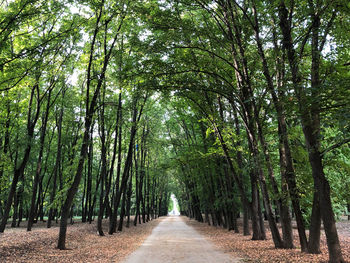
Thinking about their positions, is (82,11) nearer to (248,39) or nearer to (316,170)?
(248,39)

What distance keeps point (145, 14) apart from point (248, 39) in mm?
4139

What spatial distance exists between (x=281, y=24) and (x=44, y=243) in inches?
518

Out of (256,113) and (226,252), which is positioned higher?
(256,113)

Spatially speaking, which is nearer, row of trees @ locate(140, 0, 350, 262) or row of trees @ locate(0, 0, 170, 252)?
row of trees @ locate(140, 0, 350, 262)

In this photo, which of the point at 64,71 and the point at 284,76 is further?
the point at 64,71

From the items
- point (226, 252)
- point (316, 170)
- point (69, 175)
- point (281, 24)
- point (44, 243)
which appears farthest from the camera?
point (69, 175)

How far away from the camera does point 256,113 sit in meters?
8.72

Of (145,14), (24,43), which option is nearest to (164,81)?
(145,14)

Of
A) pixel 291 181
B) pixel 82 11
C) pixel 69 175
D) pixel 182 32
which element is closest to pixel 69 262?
pixel 69 175

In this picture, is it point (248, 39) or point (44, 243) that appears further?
point (44, 243)

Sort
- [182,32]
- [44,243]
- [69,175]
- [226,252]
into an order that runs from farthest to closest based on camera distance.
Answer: [69,175]
[44,243]
[226,252]
[182,32]

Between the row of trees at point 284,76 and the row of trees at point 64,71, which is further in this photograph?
the row of trees at point 64,71

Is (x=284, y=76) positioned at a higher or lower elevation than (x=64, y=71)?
lower

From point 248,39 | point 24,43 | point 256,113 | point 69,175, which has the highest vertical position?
point 24,43
